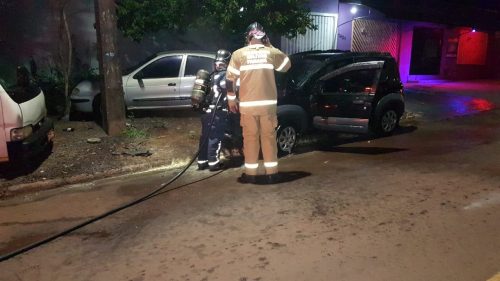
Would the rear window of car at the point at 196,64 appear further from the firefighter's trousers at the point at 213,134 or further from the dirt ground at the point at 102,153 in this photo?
the firefighter's trousers at the point at 213,134

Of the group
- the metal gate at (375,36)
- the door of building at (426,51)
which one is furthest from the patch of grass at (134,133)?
the door of building at (426,51)

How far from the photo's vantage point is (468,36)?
70.9 ft

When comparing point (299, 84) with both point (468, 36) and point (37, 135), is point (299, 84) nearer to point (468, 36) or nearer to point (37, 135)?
point (37, 135)

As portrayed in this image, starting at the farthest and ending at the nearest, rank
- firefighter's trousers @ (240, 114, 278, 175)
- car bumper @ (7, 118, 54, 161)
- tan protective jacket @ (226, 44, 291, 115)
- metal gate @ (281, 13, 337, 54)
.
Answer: metal gate @ (281, 13, 337, 54), car bumper @ (7, 118, 54, 161), firefighter's trousers @ (240, 114, 278, 175), tan protective jacket @ (226, 44, 291, 115)

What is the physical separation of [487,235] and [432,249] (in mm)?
726

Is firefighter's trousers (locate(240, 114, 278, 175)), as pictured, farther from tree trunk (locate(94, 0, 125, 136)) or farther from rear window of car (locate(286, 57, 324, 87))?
tree trunk (locate(94, 0, 125, 136))

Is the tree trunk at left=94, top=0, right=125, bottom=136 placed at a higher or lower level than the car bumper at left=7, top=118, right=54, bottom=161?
higher

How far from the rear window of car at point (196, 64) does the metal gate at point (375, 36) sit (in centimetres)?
810

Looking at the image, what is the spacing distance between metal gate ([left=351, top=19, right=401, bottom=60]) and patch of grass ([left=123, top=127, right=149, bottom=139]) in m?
10.4

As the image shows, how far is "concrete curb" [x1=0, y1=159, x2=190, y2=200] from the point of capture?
19.7 ft

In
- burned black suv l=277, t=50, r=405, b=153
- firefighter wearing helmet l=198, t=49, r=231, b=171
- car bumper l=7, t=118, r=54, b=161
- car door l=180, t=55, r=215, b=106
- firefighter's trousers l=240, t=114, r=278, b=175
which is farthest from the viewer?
car door l=180, t=55, r=215, b=106

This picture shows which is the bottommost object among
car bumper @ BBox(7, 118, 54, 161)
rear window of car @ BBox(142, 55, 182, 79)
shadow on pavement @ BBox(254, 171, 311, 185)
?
shadow on pavement @ BBox(254, 171, 311, 185)

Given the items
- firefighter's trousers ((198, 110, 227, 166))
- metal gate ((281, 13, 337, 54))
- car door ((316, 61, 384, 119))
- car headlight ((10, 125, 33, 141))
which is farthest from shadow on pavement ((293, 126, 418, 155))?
metal gate ((281, 13, 337, 54))

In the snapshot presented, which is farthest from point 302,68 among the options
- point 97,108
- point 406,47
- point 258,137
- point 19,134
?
point 406,47
